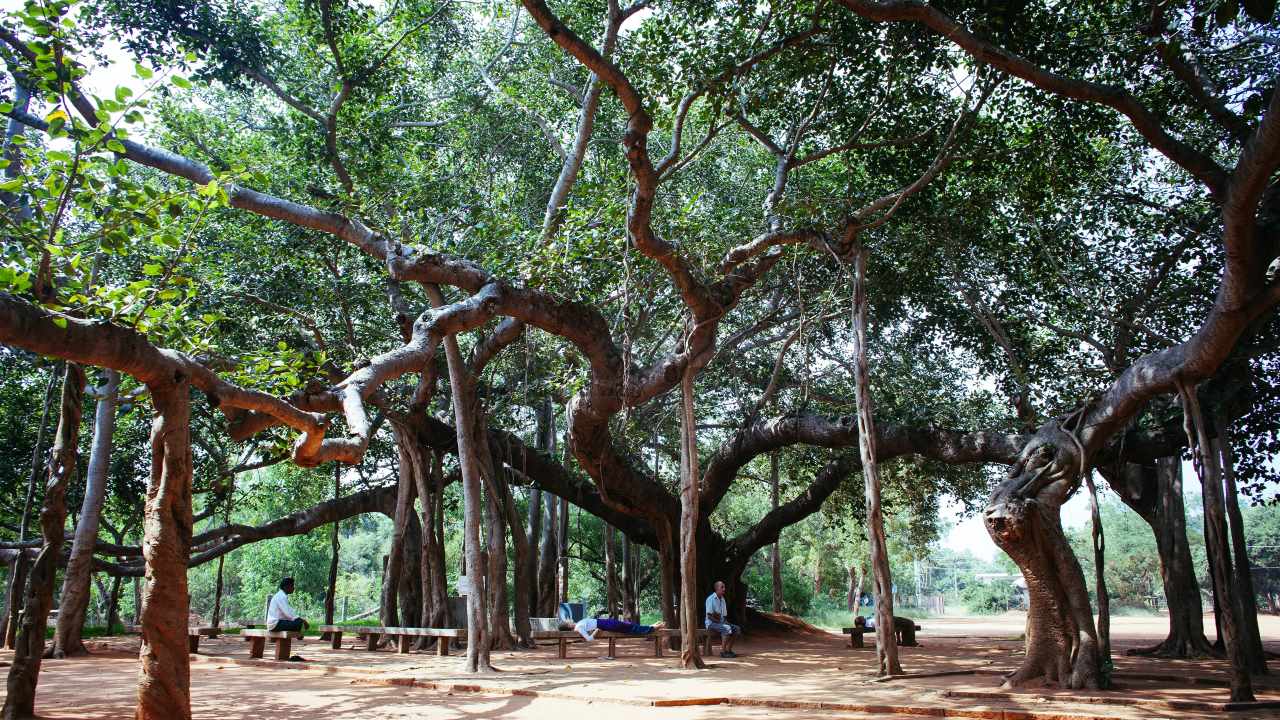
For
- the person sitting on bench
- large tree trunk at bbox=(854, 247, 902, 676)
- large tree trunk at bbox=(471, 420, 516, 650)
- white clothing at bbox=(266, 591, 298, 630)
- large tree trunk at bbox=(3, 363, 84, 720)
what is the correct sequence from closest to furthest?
large tree trunk at bbox=(3, 363, 84, 720) → large tree trunk at bbox=(854, 247, 902, 676) → white clothing at bbox=(266, 591, 298, 630) → large tree trunk at bbox=(471, 420, 516, 650) → the person sitting on bench

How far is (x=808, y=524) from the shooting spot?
101 feet

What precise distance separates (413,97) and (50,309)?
29.5ft

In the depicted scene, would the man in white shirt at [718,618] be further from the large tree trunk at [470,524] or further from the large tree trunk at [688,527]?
the large tree trunk at [470,524]

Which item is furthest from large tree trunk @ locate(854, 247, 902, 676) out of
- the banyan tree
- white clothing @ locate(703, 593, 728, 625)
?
white clothing @ locate(703, 593, 728, 625)

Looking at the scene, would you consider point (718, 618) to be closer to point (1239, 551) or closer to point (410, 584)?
point (410, 584)

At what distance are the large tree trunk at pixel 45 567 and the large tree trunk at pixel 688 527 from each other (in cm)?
547

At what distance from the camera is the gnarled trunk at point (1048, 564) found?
7164mm

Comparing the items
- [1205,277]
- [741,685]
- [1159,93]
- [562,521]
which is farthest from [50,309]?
[562,521]

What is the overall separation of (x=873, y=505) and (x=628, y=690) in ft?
9.79

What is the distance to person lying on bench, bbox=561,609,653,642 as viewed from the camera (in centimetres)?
1290

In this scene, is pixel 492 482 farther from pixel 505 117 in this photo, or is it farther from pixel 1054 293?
pixel 1054 293

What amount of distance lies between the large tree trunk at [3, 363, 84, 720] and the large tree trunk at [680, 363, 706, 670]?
5.47 meters

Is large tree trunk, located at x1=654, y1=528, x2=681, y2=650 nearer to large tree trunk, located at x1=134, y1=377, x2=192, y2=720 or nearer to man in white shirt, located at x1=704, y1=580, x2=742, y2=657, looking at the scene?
man in white shirt, located at x1=704, y1=580, x2=742, y2=657

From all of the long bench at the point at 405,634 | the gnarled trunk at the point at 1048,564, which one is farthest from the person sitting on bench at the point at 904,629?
the long bench at the point at 405,634
